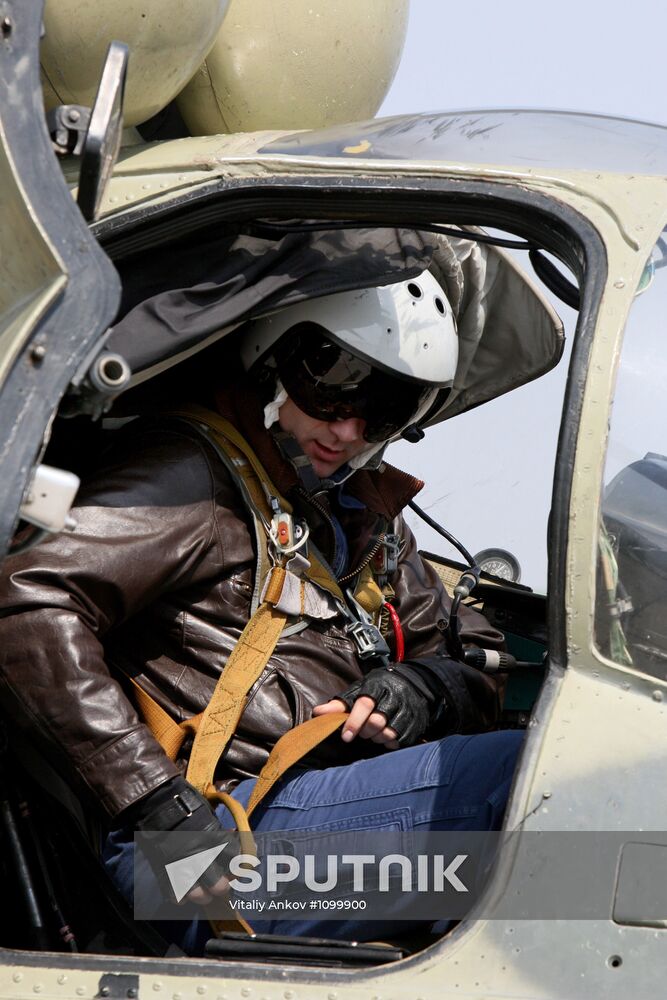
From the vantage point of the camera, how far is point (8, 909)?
6.97 ft

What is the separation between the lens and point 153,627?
2180 millimetres

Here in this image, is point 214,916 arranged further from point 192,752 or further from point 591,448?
point 591,448

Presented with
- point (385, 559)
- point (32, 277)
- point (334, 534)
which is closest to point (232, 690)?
point (334, 534)

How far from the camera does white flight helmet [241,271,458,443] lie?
2.26 m

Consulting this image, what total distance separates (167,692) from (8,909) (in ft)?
1.56

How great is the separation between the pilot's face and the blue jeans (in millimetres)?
624

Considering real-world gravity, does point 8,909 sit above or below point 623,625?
below

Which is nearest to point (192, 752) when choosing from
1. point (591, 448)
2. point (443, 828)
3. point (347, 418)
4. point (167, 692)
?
point (167, 692)

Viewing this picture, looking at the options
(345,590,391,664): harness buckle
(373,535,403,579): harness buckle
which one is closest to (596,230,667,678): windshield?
(345,590,391,664): harness buckle

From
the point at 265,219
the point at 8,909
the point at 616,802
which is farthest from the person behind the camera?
the point at 8,909

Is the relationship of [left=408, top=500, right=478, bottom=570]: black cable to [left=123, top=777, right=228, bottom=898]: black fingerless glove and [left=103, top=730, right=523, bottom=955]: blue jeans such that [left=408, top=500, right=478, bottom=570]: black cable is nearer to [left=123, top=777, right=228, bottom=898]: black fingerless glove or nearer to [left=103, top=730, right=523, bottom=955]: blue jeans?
[left=103, top=730, right=523, bottom=955]: blue jeans

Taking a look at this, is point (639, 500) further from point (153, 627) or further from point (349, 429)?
point (153, 627)

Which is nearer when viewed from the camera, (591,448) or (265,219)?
(591,448)

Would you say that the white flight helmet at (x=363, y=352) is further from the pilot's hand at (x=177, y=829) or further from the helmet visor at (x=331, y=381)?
the pilot's hand at (x=177, y=829)
